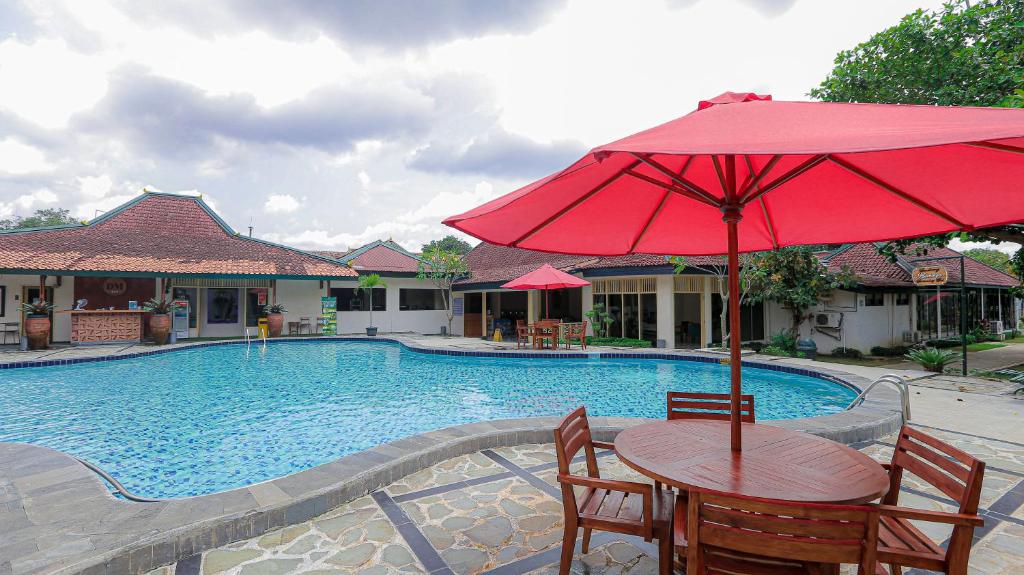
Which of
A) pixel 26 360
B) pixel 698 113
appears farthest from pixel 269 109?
pixel 698 113

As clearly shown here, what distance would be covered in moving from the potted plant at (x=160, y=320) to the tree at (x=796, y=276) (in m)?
17.9

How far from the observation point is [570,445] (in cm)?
261

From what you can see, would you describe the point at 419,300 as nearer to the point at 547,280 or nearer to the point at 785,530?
the point at 547,280

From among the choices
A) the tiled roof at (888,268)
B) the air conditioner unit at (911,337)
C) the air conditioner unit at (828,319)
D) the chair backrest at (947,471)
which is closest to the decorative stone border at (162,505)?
the chair backrest at (947,471)

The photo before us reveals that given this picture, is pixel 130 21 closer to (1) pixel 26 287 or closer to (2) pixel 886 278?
(1) pixel 26 287

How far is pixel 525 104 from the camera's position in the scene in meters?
9.20

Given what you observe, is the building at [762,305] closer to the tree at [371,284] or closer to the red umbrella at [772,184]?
the tree at [371,284]

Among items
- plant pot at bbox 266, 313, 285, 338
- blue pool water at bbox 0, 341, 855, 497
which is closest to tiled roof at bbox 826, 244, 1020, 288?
blue pool water at bbox 0, 341, 855, 497

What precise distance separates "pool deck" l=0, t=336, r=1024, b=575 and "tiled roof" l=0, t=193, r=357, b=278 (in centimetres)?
1318

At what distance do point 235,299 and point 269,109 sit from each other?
887 cm

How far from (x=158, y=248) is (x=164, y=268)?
7.14 feet

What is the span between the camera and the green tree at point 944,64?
8742 millimetres

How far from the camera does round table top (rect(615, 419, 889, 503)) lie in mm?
2018

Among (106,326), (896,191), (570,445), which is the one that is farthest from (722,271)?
(106,326)
